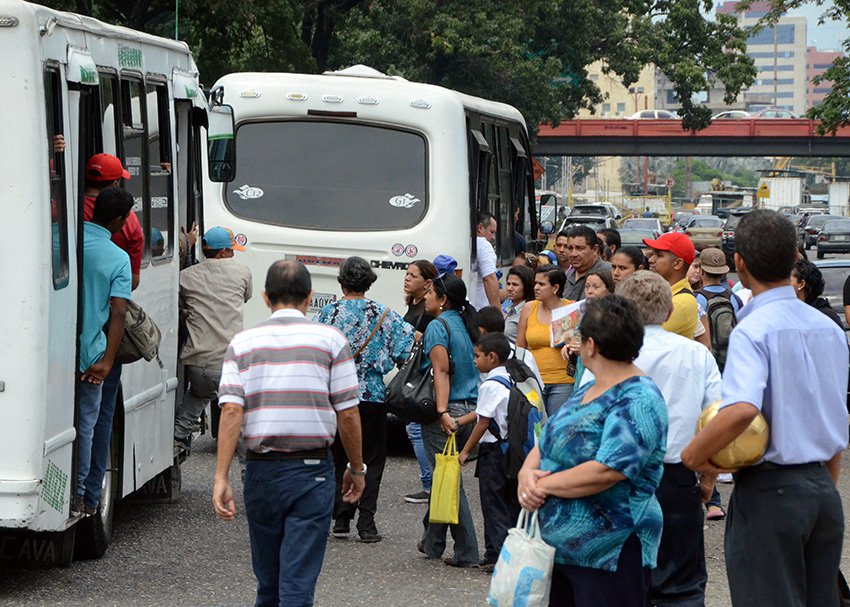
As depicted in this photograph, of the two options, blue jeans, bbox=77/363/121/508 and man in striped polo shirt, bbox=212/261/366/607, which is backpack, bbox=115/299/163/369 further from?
man in striped polo shirt, bbox=212/261/366/607

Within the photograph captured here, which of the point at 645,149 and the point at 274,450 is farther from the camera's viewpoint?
the point at 645,149

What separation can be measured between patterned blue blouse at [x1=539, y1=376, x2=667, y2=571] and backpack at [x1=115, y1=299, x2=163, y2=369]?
10.9 feet

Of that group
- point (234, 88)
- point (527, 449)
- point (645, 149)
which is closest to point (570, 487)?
point (527, 449)

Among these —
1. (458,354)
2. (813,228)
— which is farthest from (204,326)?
(813,228)

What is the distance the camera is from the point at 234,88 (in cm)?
→ 1322

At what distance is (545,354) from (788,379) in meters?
4.77

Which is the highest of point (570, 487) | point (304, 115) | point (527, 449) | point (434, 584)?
point (304, 115)

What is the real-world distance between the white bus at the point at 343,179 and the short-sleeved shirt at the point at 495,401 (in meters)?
4.80

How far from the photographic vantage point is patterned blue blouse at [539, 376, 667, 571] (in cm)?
484

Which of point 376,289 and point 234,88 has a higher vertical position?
point 234,88

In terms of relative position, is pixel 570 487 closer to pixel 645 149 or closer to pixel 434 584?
pixel 434 584

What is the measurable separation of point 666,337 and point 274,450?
1717mm

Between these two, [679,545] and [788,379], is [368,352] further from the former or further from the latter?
[788,379]

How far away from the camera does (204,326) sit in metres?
10.3
